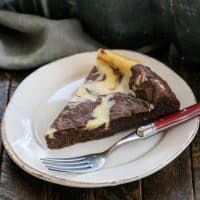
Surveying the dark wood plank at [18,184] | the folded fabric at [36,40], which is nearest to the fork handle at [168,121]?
the dark wood plank at [18,184]

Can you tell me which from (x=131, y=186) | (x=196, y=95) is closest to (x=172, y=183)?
(x=131, y=186)

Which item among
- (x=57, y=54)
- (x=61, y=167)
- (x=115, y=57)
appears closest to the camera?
(x=61, y=167)

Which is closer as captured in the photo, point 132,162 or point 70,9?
point 132,162

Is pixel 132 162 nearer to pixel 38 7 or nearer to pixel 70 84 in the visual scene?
pixel 70 84

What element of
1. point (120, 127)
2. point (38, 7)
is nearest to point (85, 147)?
point (120, 127)

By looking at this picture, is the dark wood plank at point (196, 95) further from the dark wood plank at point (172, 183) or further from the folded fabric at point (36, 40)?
the folded fabric at point (36, 40)

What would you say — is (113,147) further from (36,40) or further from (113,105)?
(36,40)
